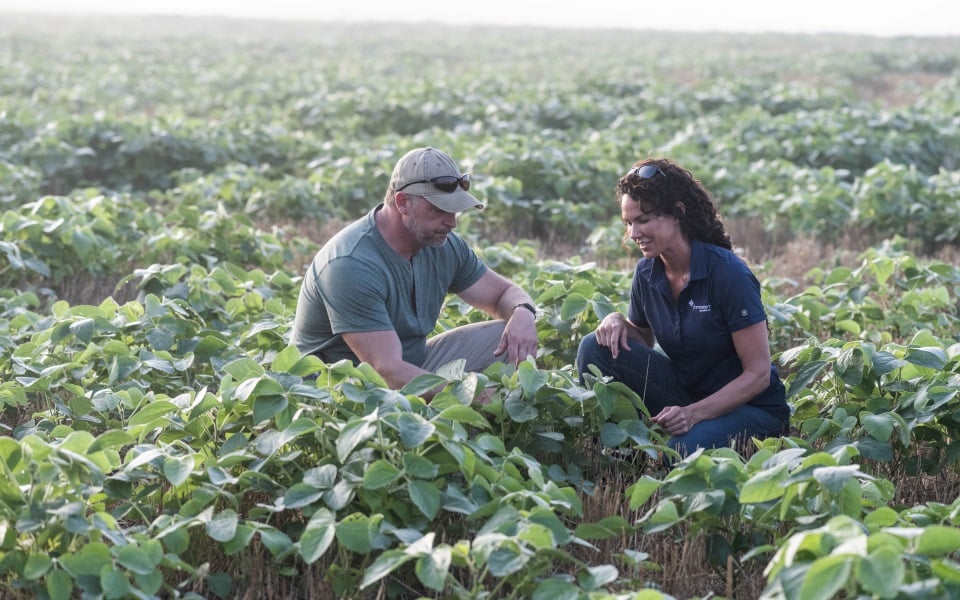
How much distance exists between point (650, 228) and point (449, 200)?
2.31 feet

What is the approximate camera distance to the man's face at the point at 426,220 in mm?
3842

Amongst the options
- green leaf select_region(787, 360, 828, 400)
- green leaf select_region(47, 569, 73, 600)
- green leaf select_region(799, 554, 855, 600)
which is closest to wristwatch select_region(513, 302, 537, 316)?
green leaf select_region(787, 360, 828, 400)

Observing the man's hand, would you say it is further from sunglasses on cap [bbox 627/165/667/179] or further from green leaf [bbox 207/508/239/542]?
green leaf [bbox 207/508/239/542]

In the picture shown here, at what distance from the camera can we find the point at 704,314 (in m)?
3.93

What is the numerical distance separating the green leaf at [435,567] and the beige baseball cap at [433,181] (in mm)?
1550

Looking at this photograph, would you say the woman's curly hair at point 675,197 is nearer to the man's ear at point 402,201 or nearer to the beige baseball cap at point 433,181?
the beige baseball cap at point 433,181

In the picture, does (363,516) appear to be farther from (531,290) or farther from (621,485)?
(531,290)

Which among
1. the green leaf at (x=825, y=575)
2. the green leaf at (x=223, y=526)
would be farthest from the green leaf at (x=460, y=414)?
the green leaf at (x=825, y=575)

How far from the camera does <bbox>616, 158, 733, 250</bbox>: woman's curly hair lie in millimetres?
3887

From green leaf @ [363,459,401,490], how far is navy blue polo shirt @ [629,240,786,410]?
151cm

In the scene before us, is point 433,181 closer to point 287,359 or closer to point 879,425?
point 287,359

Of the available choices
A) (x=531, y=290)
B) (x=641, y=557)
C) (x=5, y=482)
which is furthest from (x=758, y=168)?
(x=5, y=482)

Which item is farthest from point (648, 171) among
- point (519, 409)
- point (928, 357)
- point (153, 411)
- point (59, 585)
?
point (59, 585)

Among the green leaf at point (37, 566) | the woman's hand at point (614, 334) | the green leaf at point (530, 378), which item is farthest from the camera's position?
the woman's hand at point (614, 334)
